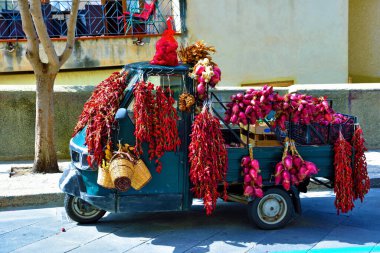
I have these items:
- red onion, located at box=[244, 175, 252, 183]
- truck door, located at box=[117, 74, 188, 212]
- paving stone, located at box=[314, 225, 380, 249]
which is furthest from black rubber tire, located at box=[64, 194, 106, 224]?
paving stone, located at box=[314, 225, 380, 249]

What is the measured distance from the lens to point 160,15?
13602mm

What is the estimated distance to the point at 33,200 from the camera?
751 centimetres

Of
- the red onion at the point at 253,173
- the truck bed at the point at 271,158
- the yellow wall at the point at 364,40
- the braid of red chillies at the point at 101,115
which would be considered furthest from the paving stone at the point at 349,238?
the yellow wall at the point at 364,40

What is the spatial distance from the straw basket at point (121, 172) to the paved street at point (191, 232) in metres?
0.69

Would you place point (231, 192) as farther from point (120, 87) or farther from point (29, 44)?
point (29, 44)

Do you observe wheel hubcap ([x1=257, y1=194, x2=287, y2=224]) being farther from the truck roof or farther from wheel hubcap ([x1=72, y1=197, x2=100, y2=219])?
wheel hubcap ([x1=72, y1=197, x2=100, y2=219])

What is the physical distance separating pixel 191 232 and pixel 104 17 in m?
7.91

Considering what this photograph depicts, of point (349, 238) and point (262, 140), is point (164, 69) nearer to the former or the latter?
point (262, 140)

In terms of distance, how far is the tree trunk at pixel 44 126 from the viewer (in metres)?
8.56

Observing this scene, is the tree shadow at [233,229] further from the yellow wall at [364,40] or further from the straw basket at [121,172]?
the yellow wall at [364,40]

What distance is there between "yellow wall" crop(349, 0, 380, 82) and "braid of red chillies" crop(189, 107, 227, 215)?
11917mm

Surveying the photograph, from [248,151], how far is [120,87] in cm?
160

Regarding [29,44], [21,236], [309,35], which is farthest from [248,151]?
[309,35]

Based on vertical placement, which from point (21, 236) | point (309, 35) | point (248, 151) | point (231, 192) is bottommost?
point (21, 236)
